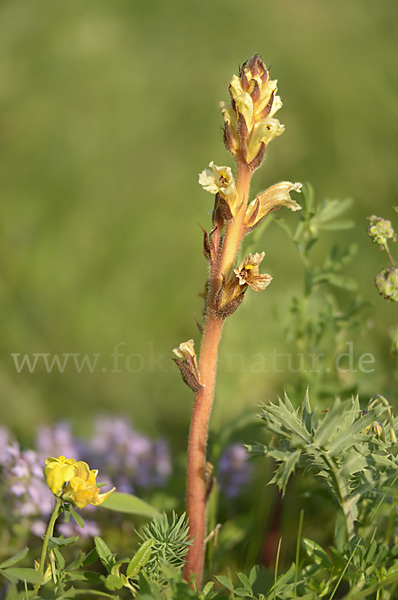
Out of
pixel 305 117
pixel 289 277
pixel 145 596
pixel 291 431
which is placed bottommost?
pixel 145 596

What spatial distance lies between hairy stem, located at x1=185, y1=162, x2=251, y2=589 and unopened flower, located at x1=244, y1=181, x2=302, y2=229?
20mm

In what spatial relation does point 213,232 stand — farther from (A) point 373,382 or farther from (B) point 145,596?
(A) point 373,382

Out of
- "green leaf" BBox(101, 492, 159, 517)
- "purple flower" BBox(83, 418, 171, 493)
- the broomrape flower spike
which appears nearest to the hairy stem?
the broomrape flower spike

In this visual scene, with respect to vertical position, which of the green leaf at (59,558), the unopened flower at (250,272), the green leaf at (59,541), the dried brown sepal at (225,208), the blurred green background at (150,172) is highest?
the blurred green background at (150,172)

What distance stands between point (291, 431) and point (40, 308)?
2.50m

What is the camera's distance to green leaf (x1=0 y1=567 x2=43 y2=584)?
1295 mm

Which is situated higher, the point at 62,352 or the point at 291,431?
the point at 62,352

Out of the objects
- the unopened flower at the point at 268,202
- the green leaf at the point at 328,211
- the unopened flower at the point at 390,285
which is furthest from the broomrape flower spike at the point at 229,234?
the green leaf at the point at 328,211

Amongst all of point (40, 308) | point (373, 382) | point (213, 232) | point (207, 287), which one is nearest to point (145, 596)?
point (207, 287)

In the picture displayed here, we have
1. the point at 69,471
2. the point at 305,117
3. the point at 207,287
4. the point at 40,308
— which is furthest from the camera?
the point at 305,117

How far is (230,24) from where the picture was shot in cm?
559

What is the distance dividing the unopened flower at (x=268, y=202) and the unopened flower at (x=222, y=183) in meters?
0.05

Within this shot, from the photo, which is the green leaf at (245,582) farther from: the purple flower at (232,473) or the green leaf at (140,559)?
the purple flower at (232,473)

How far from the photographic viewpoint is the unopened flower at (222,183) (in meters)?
1.42
